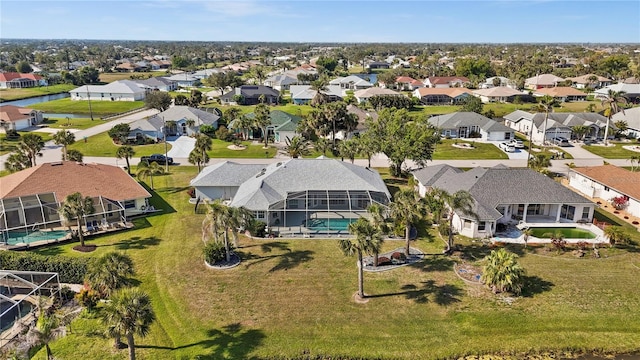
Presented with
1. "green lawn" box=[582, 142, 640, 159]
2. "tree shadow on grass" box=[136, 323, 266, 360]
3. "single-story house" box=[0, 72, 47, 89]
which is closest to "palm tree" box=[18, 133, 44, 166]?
"tree shadow on grass" box=[136, 323, 266, 360]

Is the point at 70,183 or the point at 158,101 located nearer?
the point at 70,183

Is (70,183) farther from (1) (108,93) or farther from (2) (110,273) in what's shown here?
(1) (108,93)

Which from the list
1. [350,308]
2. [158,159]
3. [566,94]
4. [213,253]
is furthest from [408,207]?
[566,94]

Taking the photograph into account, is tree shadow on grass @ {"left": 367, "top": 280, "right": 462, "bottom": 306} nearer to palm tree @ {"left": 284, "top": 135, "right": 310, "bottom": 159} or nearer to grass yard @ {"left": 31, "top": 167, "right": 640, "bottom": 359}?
grass yard @ {"left": 31, "top": 167, "right": 640, "bottom": 359}

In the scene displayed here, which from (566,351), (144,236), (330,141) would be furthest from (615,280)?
(330,141)

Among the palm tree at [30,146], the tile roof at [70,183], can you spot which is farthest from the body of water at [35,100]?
the tile roof at [70,183]

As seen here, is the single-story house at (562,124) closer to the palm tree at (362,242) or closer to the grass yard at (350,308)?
the grass yard at (350,308)
